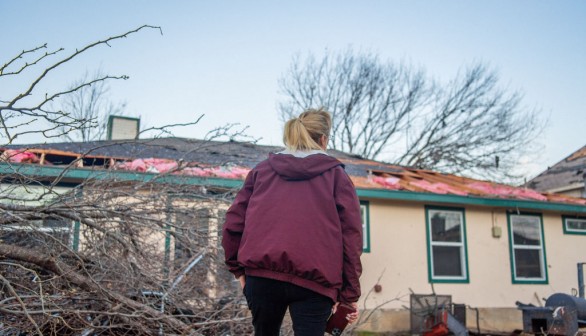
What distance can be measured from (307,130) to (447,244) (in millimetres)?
8844

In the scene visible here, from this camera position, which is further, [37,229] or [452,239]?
[452,239]

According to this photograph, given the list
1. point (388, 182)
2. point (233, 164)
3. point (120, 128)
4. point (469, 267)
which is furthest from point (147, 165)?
point (469, 267)

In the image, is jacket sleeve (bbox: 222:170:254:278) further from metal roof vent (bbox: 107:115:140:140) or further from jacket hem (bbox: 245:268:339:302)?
metal roof vent (bbox: 107:115:140:140)

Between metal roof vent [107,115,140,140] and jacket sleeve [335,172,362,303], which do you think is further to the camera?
metal roof vent [107,115,140,140]

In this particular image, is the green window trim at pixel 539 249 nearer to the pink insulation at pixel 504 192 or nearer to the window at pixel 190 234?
the pink insulation at pixel 504 192

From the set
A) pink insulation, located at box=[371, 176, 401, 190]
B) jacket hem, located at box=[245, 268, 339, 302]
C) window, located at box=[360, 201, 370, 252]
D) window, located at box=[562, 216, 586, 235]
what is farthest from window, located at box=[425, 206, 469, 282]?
jacket hem, located at box=[245, 268, 339, 302]

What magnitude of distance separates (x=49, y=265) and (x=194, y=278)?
1.87 meters

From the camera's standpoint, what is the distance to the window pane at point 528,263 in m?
11.2

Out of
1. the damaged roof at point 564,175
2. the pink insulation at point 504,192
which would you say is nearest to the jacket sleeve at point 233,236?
the pink insulation at point 504,192

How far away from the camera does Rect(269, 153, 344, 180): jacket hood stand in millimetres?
2406

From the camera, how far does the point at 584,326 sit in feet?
23.8

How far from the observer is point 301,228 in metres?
2.28

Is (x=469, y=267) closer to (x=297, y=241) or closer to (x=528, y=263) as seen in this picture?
(x=528, y=263)

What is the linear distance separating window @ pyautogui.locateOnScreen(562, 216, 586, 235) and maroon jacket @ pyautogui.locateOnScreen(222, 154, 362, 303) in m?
11.3
